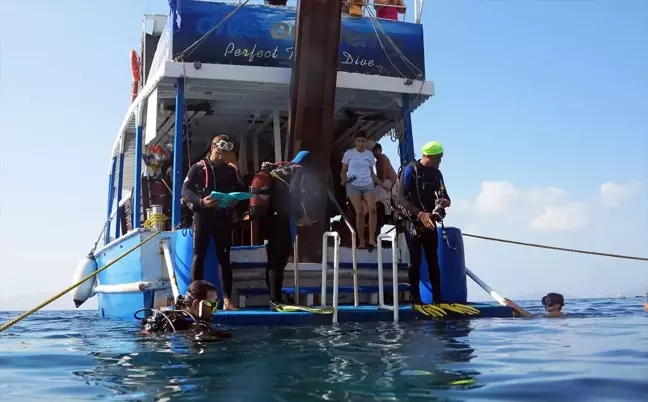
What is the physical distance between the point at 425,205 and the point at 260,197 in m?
1.72

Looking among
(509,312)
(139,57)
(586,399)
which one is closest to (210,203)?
(509,312)

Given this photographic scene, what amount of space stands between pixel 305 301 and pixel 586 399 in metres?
5.53

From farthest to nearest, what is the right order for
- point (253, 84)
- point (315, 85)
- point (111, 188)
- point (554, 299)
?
point (111, 188)
point (253, 84)
point (315, 85)
point (554, 299)

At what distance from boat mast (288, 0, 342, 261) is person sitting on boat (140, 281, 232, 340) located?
2736 millimetres

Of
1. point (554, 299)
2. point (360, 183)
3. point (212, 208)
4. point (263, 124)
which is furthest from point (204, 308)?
point (263, 124)

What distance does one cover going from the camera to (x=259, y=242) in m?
9.44

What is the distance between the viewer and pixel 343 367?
3490 mm

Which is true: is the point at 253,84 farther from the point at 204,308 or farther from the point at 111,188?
the point at 111,188

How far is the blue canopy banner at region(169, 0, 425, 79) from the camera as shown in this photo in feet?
27.4

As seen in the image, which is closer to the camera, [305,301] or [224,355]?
[224,355]

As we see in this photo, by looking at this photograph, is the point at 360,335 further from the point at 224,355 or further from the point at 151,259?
the point at 151,259

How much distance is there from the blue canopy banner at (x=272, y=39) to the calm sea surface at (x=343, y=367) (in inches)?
163

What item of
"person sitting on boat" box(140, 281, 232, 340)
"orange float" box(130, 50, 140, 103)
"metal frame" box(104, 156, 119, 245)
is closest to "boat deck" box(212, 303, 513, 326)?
"person sitting on boat" box(140, 281, 232, 340)

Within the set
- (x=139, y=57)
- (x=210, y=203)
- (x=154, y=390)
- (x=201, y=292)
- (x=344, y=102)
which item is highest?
(x=139, y=57)
